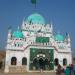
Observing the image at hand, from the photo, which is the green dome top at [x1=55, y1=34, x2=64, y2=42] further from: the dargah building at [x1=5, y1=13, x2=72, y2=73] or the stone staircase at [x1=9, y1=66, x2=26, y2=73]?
the stone staircase at [x1=9, y1=66, x2=26, y2=73]

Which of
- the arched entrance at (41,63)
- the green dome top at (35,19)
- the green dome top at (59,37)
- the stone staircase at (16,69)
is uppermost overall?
the green dome top at (35,19)

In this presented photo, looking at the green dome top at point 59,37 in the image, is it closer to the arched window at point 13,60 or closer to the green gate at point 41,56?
the green gate at point 41,56

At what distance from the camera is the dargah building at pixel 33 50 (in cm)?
3806

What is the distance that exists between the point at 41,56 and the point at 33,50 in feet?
6.27

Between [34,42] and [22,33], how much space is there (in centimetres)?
387

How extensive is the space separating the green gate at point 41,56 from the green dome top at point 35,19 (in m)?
6.71

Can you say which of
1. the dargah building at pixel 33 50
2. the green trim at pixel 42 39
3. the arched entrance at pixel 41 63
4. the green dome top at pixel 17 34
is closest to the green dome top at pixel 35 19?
the dargah building at pixel 33 50

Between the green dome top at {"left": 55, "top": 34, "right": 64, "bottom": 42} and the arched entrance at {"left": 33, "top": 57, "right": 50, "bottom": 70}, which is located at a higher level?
the green dome top at {"left": 55, "top": 34, "right": 64, "bottom": 42}

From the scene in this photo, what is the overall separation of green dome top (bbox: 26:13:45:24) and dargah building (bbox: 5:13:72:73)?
44 centimetres

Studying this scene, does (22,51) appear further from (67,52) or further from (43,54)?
(67,52)

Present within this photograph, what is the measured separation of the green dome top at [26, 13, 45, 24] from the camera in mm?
42719

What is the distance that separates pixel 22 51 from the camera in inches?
1519

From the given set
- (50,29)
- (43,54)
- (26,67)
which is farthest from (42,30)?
(26,67)

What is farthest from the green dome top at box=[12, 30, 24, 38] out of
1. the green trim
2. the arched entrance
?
the arched entrance
